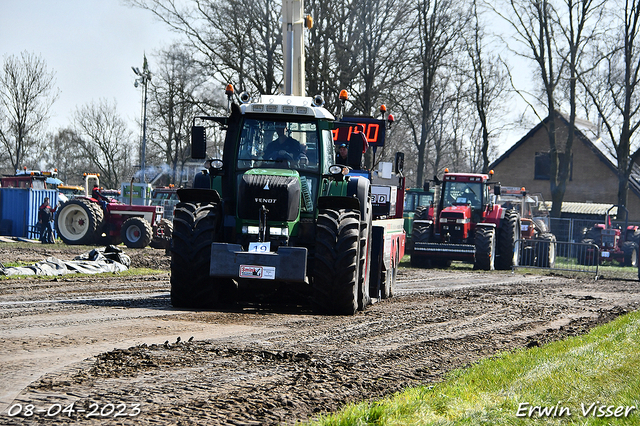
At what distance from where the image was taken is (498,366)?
634 cm

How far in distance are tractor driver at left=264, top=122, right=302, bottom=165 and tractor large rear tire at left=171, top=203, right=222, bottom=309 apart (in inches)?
49.3

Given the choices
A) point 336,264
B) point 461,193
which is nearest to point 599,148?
point 461,193

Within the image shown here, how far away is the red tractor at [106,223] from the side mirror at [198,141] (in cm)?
1556

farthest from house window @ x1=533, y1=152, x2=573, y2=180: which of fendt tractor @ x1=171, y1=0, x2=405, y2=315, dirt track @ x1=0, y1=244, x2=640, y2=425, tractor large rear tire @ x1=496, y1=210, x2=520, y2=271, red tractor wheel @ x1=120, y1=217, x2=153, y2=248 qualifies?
fendt tractor @ x1=171, y1=0, x2=405, y2=315

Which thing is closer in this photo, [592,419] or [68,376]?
[592,419]

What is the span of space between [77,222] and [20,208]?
494 centimetres

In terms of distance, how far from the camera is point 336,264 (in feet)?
30.8

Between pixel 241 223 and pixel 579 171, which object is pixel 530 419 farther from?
pixel 579 171

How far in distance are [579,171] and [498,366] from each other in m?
46.5

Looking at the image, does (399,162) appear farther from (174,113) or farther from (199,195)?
(174,113)

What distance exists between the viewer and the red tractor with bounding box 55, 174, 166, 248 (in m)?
25.7

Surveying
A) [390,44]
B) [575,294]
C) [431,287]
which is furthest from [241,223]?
[390,44]

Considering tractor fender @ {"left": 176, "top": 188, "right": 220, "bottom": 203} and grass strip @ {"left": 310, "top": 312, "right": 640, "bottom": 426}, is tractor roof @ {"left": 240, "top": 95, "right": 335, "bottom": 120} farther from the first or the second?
grass strip @ {"left": 310, "top": 312, "right": 640, "bottom": 426}

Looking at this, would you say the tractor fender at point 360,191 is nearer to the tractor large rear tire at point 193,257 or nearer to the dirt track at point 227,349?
the dirt track at point 227,349
